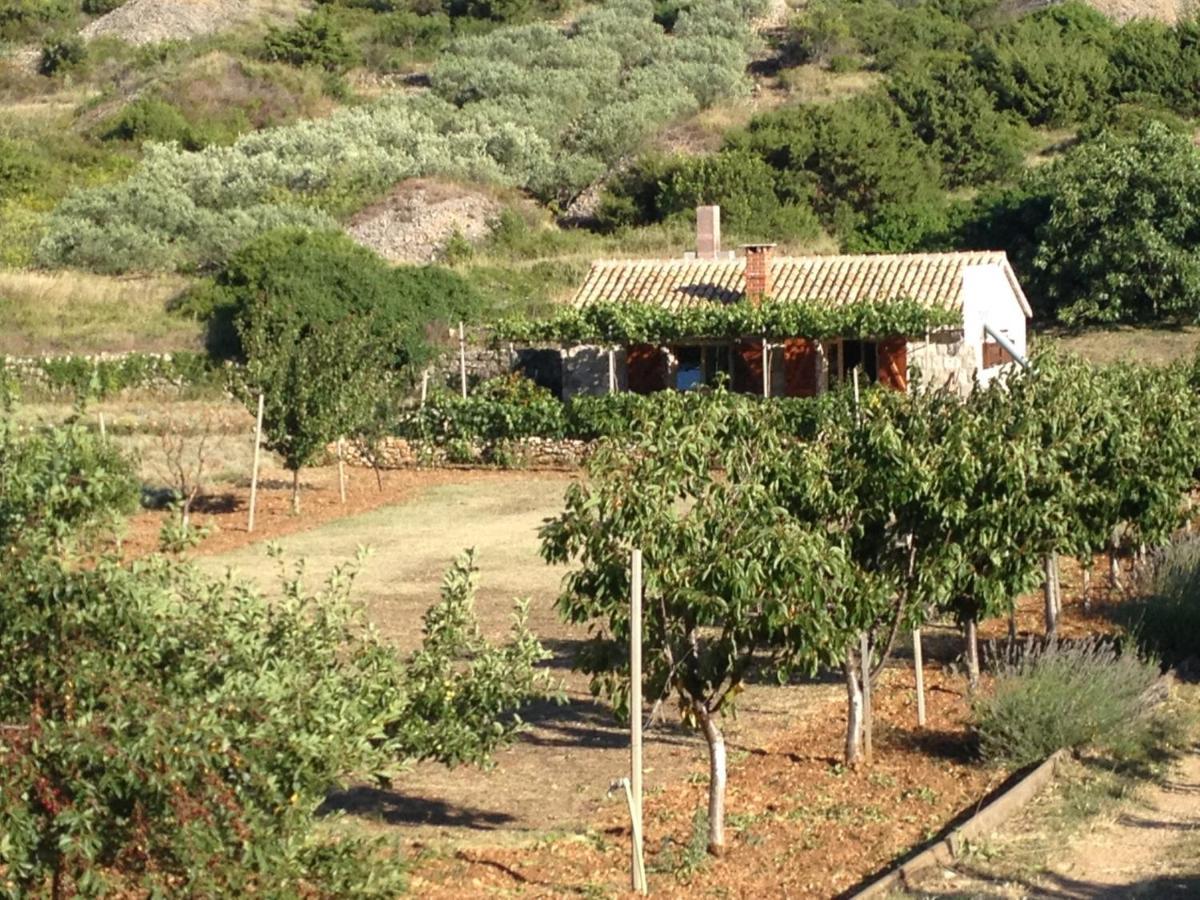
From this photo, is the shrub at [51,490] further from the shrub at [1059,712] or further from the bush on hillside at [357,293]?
the bush on hillside at [357,293]

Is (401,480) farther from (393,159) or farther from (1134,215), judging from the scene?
(393,159)

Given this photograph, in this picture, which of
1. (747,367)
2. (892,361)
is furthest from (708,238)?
(892,361)

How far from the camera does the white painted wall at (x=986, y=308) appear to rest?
33750 millimetres

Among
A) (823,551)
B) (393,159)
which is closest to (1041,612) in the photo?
(823,551)

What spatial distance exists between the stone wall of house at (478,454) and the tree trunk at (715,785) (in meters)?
20.5

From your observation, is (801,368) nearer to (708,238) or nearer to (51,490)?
(708,238)

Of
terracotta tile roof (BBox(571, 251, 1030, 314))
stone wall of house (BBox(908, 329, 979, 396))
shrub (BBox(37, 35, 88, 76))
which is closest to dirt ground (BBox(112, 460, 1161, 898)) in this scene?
stone wall of house (BBox(908, 329, 979, 396))

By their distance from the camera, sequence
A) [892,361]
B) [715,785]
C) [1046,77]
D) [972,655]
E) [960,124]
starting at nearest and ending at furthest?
[715,785] < [972,655] < [892,361] < [960,124] < [1046,77]

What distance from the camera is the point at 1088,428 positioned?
45.6 ft

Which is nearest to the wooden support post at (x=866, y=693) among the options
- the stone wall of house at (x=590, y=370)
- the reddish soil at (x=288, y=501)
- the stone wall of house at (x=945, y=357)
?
the reddish soil at (x=288, y=501)

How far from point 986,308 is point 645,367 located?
6.52m

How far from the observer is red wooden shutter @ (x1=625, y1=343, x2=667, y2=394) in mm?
35000

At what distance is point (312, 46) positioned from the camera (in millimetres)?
72250

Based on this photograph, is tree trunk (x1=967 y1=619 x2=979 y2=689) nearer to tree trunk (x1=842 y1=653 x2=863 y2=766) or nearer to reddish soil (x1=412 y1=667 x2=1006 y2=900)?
reddish soil (x1=412 y1=667 x2=1006 y2=900)
